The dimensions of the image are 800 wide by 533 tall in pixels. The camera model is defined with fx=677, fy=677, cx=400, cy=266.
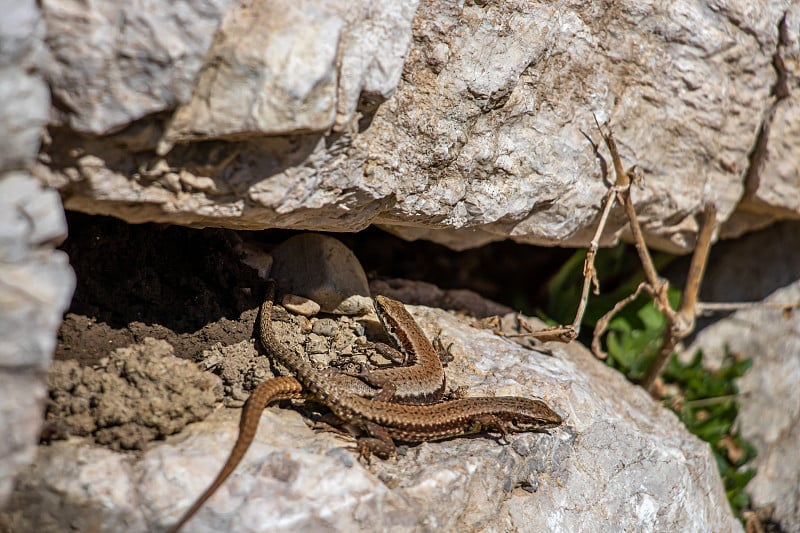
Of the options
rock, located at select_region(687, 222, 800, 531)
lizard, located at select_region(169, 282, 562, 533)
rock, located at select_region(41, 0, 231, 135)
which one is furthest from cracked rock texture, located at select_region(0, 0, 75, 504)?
rock, located at select_region(687, 222, 800, 531)

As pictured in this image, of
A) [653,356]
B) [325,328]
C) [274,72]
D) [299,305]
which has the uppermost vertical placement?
[274,72]

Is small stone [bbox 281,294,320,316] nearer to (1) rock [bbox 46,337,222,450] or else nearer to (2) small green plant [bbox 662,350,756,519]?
(1) rock [bbox 46,337,222,450]

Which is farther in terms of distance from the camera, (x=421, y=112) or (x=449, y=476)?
(x=421, y=112)

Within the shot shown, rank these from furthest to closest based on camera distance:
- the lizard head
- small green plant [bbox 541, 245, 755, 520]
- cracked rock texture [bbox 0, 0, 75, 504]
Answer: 1. small green plant [bbox 541, 245, 755, 520]
2. the lizard head
3. cracked rock texture [bbox 0, 0, 75, 504]

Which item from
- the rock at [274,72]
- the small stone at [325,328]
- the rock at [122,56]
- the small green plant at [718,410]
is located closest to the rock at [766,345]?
the small green plant at [718,410]

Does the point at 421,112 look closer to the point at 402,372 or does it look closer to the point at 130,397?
the point at 402,372

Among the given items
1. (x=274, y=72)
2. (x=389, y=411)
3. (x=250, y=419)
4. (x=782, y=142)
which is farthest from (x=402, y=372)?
(x=782, y=142)

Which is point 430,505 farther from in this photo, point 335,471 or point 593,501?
point 593,501
